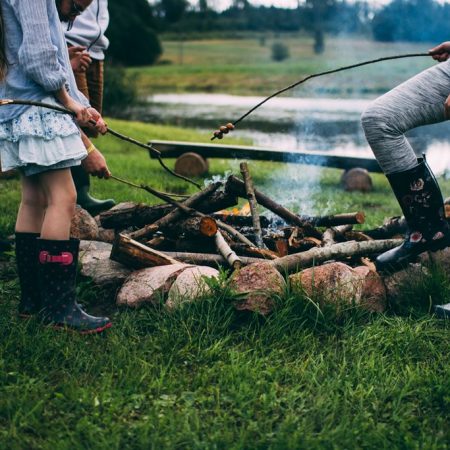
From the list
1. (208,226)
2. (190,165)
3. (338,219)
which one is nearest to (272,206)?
(338,219)

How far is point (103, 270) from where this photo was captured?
4227 mm

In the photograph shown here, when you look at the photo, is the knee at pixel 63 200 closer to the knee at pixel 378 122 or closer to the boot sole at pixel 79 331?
the boot sole at pixel 79 331

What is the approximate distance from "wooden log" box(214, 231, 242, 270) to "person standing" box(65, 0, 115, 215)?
1.65 meters

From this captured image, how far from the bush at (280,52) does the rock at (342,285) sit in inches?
1623

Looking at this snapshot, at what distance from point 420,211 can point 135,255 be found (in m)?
1.63

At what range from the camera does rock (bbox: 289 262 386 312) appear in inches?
148

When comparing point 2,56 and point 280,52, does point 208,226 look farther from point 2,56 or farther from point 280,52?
point 280,52

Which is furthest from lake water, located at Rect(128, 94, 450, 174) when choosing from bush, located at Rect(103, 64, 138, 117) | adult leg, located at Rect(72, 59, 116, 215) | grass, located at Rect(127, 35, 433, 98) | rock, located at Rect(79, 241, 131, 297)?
rock, located at Rect(79, 241, 131, 297)

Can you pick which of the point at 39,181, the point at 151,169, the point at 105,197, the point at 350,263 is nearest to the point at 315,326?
the point at 350,263

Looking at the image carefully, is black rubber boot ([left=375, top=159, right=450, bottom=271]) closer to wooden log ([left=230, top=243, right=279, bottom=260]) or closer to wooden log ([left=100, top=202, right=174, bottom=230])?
wooden log ([left=230, top=243, right=279, bottom=260])

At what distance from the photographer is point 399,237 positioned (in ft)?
15.7

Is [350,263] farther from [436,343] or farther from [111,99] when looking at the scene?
[111,99]

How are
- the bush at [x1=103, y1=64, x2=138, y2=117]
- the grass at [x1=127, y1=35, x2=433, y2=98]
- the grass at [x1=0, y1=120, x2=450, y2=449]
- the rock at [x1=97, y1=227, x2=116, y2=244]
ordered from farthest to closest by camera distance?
the grass at [x1=127, y1=35, x2=433, y2=98]
the bush at [x1=103, y1=64, x2=138, y2=117]
the rock at [x1=97, y1=227, x2=116, y2=244]
the grass at [x1=0, y1=120, x2=450, y2=449]

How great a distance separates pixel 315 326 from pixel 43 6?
2.00 m
